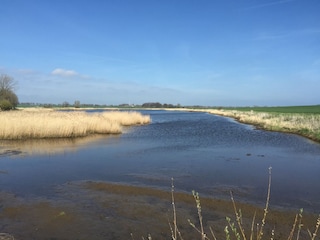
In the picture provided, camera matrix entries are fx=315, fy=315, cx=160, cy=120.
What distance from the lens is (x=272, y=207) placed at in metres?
7.05

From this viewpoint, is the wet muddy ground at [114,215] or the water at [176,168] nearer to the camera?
the wet muddy ground at [114,215]

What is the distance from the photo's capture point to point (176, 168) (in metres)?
11.5

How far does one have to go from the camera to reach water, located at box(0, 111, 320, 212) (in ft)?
27.9

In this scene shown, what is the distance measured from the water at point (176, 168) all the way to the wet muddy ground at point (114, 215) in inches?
27.4

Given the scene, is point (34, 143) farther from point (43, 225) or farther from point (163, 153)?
point (43, 225)

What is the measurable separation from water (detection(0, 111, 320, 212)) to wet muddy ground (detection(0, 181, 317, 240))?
696 millimetres

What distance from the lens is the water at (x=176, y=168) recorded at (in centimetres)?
852

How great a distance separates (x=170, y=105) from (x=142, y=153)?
154931 mm

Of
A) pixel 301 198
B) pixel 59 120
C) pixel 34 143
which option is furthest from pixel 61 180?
pixel 59 120

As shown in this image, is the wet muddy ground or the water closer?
the wet muddy ground

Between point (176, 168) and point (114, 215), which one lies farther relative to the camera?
point (176, 168)

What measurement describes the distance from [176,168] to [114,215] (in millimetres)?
5285

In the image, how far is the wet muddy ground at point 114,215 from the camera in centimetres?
554

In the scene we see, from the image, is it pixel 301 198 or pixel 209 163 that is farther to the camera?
pixel 209 163
